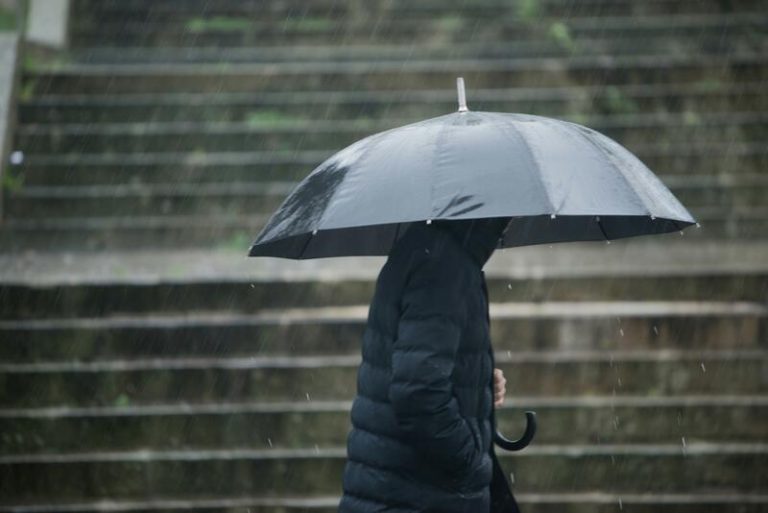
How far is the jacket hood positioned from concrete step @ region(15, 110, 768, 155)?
4.39 m

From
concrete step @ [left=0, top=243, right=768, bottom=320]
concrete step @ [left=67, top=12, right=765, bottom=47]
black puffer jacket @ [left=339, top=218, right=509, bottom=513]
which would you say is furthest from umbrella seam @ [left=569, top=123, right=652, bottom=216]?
concrete step @ [left=67, top=12, right=765, bottom=47]

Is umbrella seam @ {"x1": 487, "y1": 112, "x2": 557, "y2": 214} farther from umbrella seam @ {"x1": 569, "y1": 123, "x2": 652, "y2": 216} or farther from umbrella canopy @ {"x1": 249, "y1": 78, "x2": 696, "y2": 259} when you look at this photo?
umbrella seam @ {"x1": 569, "y1": 123, "x2": 652, "y2": 216}

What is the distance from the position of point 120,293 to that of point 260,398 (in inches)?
38.5

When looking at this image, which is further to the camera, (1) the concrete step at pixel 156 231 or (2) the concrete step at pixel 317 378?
(1) the concrete step at pixel 156 231

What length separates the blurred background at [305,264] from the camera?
17.3ft

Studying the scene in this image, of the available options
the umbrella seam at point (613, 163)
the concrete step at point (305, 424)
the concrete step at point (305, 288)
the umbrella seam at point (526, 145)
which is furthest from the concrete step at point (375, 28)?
the umbrella seam at point (526, 145)

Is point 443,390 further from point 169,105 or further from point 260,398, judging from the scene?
point 169,105

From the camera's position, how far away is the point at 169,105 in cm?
761

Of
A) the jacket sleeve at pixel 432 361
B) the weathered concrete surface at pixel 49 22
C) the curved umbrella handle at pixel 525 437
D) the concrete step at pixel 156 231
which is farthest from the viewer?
the weathered concrete surface at pixel 49 22

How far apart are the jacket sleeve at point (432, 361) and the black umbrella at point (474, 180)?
173 millimetres

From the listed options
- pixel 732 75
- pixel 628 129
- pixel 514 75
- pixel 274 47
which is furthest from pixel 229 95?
pixel 732 75

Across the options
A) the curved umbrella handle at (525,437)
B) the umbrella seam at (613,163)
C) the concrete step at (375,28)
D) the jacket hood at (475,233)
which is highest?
the umbrella seam at (613,163)

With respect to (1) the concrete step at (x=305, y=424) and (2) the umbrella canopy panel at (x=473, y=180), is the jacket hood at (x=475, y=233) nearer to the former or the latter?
(2) the umbrella canopy panel at (x=473, y=180)

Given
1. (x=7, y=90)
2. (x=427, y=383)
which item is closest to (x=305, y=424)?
(x=427, y=383)
